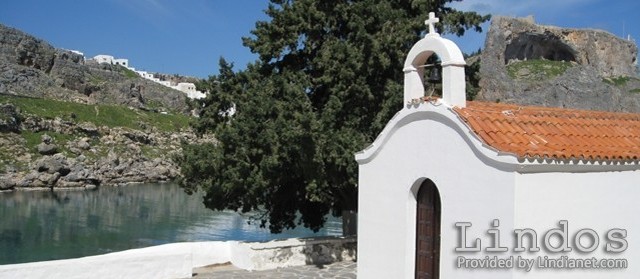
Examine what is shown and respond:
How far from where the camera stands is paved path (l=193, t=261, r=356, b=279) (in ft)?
40.5

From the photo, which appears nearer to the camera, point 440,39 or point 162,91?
point 440,39

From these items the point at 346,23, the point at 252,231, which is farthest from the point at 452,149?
the point at 252,231

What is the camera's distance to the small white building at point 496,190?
303 inches

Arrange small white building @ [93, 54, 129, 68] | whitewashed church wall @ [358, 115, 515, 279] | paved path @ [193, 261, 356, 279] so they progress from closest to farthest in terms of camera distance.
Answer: whitewashed church wall @ [358, 115, 515, 279], paved path @ [193, 261, 356, 279], small white building @ [93, 54, 129, 68]

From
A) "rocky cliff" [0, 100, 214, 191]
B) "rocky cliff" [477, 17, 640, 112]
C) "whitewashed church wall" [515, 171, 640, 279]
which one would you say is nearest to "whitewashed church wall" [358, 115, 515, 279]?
"whitewashed church wall" [515, 171, 640, 279]

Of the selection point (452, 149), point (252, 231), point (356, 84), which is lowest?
point (252, 231)

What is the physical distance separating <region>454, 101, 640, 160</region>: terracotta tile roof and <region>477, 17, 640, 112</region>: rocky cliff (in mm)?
31758

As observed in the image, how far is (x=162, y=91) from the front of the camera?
116m

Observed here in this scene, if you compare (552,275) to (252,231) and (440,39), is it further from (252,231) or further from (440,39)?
(252,231)

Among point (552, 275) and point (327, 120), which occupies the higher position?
point (327, 120)

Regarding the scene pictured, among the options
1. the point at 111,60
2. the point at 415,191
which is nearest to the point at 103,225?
the point at 415,191

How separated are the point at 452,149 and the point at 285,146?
5.88m

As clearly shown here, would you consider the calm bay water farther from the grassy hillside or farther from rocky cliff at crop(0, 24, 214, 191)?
the grassy hillside

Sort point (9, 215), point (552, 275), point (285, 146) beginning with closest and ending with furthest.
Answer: point (552, 275) → point (285, 146) → point (9, 215)
